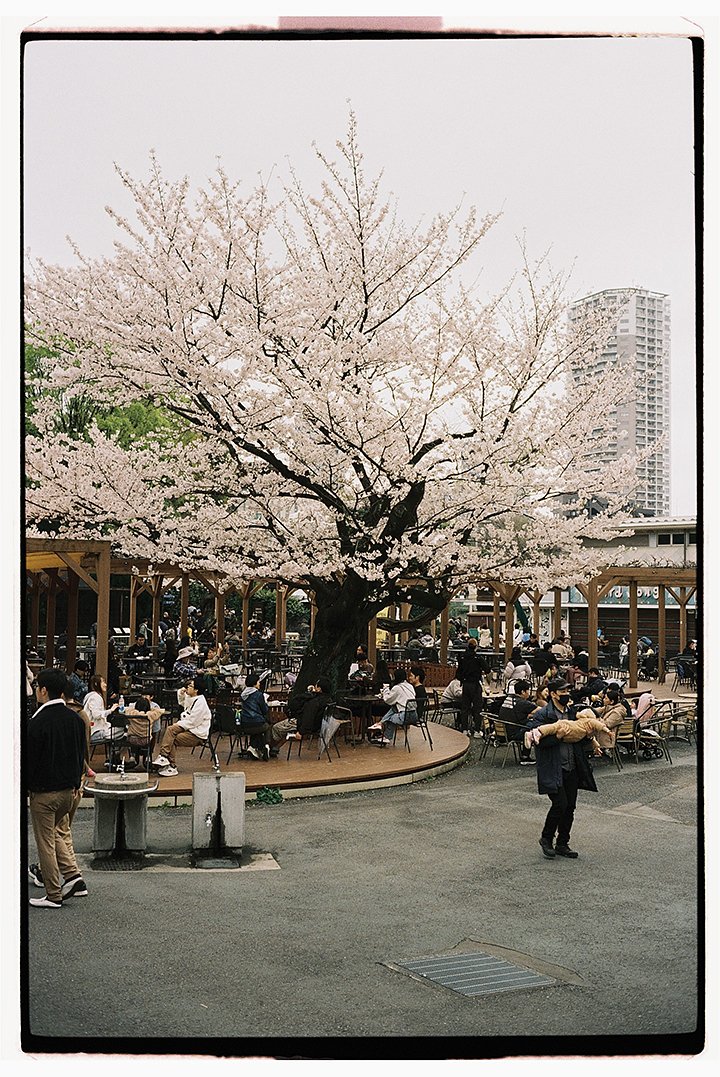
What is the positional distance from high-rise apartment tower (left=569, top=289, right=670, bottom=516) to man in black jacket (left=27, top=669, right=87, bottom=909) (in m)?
4.60

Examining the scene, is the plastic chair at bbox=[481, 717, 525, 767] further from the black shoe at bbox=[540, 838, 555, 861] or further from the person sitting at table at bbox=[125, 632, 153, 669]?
the person sitting at table at bbox=[125, 632, 153, 669]

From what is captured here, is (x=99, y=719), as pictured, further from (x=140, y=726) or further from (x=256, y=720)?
(x=256, y=720)

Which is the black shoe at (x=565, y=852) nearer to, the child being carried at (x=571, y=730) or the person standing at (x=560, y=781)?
the person standing at (x=560, y=781)

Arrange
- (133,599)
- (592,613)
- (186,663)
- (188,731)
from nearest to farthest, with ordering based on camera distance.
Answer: (188,731), (186,663), (592,613), (133,599)

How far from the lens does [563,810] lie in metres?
8.53

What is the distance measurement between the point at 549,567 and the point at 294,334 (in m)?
6.15

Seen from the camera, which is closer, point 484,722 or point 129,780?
point 129,780

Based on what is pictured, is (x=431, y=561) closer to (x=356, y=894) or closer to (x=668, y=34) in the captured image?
(x=356, y=894)

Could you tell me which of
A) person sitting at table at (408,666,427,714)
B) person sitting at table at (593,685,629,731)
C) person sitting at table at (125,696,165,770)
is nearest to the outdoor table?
person sitting at table at (408,666,427,714)

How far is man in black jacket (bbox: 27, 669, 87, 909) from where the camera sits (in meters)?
6.39

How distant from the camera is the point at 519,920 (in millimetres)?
6617

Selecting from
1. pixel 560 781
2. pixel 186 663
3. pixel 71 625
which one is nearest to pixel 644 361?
pixel 560 781

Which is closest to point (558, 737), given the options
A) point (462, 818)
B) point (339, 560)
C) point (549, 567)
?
point (462, 818)

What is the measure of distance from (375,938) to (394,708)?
7517 millimetres
